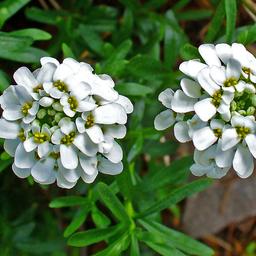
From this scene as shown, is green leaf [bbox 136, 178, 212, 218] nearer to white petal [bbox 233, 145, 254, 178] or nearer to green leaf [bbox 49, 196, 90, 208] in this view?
green leaf [bbox 49, 196, 90, 208]

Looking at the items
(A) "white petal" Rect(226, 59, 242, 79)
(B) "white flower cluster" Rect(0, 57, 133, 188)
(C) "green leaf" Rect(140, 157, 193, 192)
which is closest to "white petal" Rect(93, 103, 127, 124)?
(B) "white flower cluster" Rect(0, 57, 133, 188)

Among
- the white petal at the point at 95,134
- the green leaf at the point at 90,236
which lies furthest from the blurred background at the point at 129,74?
the white petal at the point at 95,134

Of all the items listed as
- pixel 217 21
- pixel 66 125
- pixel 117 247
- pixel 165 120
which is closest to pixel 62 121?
pixel 66 125

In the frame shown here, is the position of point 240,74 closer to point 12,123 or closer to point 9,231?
point 12,123

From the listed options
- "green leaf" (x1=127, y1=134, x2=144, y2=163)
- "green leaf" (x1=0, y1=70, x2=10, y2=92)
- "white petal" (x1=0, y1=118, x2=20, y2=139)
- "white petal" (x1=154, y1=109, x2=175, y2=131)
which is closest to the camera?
"white petal" (x1=0, y1=118, x2=20, y2=139)

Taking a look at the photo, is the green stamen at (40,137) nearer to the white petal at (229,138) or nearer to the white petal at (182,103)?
the white petal at (182,103)

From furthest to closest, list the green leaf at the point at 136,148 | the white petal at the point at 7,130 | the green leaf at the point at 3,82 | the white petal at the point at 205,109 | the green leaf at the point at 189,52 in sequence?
the green leaf at the point at 136,148 → the green leaf at the point at 3,82 → the green leaf at the point at 189,52 → the white petal at the point at 7,130 → the white petal at the point at 205,109
